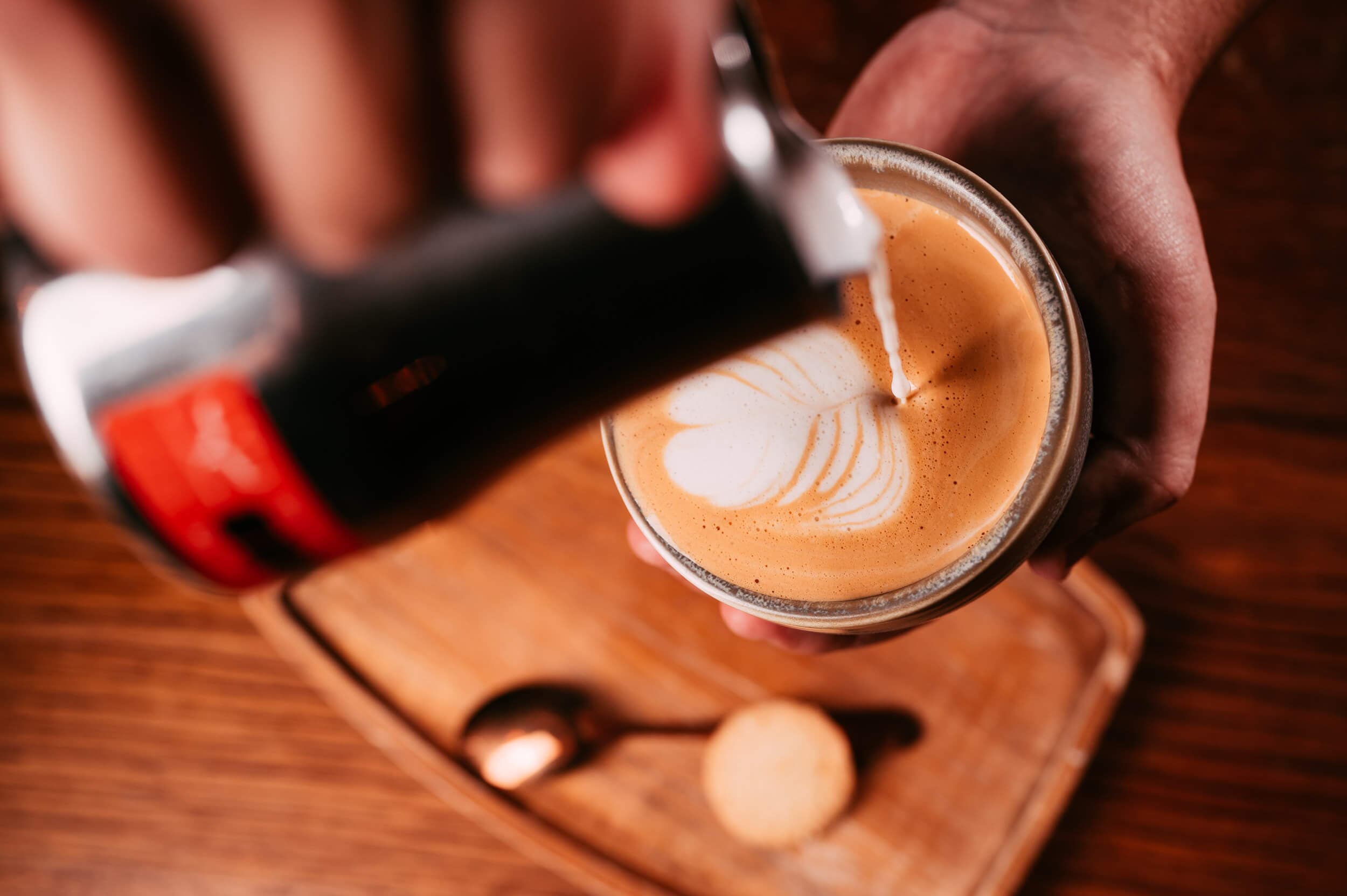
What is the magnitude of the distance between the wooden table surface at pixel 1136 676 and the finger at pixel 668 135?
3.05 ft

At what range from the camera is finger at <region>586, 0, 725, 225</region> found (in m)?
0.33

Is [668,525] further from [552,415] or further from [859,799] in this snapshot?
[859,799]

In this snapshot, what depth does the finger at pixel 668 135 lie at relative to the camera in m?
0.33

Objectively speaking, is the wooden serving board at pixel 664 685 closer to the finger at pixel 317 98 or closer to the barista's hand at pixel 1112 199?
the barista's hand at pixel 1112 199

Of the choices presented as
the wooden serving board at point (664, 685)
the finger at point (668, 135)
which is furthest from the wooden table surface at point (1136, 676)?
the finger at point (668, 135)

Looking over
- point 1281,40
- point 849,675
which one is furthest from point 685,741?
point 1281,40

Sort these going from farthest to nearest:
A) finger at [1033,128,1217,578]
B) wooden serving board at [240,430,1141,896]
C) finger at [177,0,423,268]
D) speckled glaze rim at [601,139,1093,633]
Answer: wooden serving board at [240,430,1141,896]
finger at [1033,128,1217,578]
speckled glaze rim at [601,139,1093,633]
finger at [177,0,423,268]

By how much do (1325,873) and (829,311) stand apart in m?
1.15

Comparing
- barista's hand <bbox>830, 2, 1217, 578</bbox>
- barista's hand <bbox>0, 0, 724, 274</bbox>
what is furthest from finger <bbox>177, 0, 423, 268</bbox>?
barista's hand <bbox>830, 2, 1217, 578</bbox>

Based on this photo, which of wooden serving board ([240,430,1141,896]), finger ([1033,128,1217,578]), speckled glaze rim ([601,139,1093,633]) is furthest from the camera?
wooden serving board ([240,430,1141,896])

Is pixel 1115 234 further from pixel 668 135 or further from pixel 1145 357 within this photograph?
pixel 668 135

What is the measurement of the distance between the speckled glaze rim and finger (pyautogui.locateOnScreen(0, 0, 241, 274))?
49 centimetres

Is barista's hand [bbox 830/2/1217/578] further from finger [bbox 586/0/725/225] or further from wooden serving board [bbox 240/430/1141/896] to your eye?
finger [bbox 586/0/725/225]

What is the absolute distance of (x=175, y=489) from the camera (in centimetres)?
46
